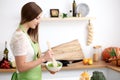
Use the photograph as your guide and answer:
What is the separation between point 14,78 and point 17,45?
334 millimetres

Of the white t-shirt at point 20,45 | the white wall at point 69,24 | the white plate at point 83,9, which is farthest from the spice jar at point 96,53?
the white t-shirt at point 20,45

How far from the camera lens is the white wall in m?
2.72

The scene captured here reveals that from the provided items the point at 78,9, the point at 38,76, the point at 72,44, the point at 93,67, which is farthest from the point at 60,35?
the point at 38,76

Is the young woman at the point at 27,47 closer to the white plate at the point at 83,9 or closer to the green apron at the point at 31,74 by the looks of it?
the green apron at the point at 31,74

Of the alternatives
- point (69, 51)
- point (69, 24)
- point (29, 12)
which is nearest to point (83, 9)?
point (69, 24)

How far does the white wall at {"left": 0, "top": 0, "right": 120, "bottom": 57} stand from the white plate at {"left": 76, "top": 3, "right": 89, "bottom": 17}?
2.3 inches

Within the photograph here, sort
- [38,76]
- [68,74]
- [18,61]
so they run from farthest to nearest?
[68,74]
[38,76]
[18,61]

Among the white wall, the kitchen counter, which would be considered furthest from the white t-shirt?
the white wall

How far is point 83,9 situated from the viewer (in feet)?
9.36

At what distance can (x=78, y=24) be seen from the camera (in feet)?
9.52

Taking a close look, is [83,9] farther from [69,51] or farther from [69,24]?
[69,51]

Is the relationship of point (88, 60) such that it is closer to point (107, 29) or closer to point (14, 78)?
point (107, 29)

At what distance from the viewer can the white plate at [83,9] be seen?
2.83 meters

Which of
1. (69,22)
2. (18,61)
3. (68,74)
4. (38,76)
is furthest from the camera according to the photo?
(69,22)
